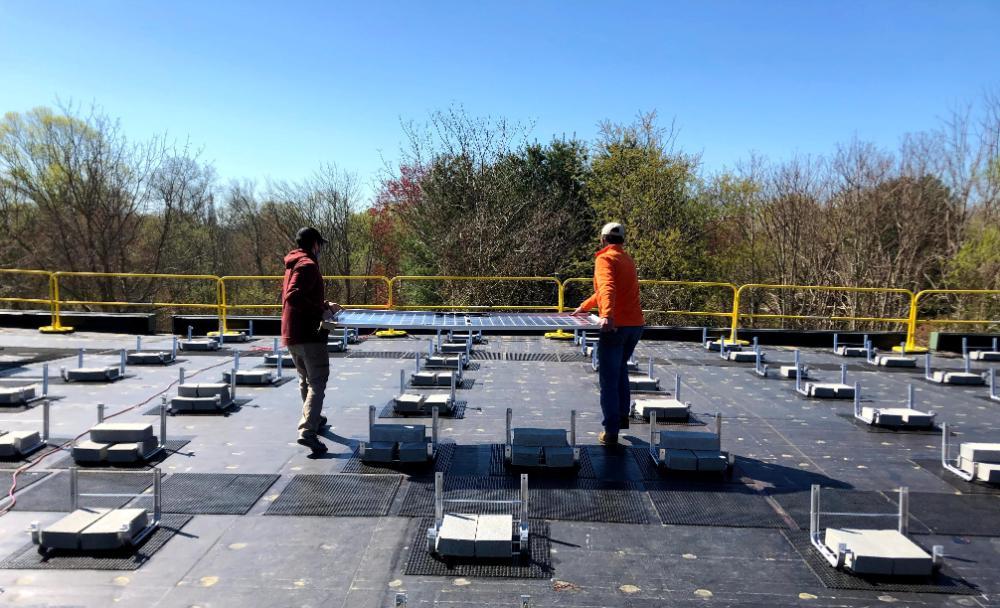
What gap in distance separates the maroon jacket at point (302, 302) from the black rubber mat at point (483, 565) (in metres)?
2.47

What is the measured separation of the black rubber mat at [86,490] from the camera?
4668mm

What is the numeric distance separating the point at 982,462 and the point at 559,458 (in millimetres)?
3429

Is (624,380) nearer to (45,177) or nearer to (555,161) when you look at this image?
(555,161)

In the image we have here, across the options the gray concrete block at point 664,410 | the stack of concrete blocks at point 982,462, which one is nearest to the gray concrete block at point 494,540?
the gray concrete block at point 664,410

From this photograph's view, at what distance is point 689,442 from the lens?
5691 millimetres

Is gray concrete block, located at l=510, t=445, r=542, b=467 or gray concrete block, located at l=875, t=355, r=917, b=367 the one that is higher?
gray concrete block, located at l=875, t=355, r=917, b=367

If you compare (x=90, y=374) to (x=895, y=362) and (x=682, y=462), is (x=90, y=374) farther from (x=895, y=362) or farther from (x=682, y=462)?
(x=895, y=362)

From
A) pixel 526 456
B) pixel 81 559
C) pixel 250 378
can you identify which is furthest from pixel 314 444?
pixel 250 378

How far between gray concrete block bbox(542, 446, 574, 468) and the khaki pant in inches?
80.4

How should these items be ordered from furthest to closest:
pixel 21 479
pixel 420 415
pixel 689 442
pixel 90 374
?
pixel 90 374
pixel 420 415
pixel 689 442
pixel 21 479

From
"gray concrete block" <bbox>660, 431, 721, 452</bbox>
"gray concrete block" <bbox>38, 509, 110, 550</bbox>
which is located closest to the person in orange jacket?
"gray concrete block" <bbox>660, 431, 721, 452</bbox>

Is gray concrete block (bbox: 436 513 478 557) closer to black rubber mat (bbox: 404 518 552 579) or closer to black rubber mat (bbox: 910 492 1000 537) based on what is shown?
black rubber mat (bbox: 404 518 552 579)

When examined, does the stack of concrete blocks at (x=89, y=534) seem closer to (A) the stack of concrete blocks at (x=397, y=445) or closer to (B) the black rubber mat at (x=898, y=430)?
(A) the stack of concrete blocks at (x=397, y=445)

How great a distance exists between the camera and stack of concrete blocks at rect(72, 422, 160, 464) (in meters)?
5.52
